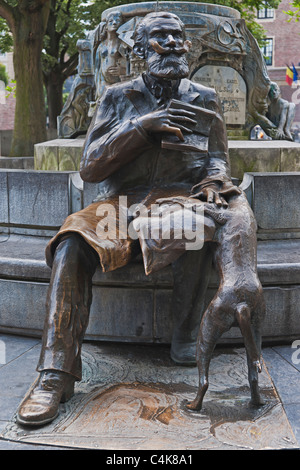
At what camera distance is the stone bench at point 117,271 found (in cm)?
425

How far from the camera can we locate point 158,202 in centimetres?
370

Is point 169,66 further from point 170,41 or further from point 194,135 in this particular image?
point 194,135

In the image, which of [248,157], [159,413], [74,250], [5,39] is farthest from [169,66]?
[5,39]

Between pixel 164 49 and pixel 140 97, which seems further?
pixel 140 97

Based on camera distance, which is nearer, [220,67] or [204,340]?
[204,340]

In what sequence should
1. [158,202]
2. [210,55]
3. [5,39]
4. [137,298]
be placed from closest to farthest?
[158,202] → [137,298] → [210,55] → [5,39]

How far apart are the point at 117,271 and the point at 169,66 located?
1426mm

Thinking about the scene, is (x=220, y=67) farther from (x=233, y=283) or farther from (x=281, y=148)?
(x=233, y=283)

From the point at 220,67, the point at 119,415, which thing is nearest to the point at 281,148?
the point at 220,67

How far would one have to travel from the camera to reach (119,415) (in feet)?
10.7

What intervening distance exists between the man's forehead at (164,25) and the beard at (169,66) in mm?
147

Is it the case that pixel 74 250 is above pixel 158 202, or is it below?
below

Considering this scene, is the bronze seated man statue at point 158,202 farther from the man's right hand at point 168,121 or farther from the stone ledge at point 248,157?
the stone ledge at point 248,157
